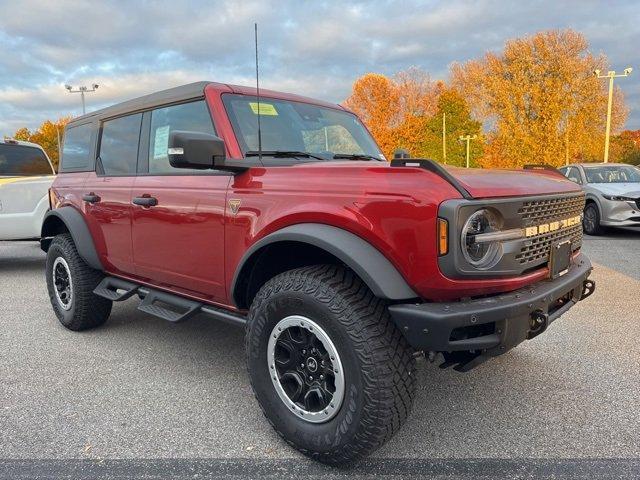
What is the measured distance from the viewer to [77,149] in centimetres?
481

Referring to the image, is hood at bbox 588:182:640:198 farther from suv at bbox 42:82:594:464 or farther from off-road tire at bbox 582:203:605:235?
suv at bbox 42:82:594:464

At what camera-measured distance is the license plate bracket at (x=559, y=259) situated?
2.59 metres

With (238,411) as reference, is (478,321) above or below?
above

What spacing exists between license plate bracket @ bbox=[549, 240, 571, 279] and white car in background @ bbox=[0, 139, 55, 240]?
7.28 metres

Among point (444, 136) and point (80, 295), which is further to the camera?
point (444, 136)

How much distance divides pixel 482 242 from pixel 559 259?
68 centimetres

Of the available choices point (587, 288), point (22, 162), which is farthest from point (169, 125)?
point (22, 162)

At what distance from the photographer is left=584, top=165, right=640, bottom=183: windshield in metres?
11.0

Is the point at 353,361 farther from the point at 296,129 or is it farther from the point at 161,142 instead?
the point at 161,142

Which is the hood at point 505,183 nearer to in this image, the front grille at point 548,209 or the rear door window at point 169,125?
the front grille at point 548,209

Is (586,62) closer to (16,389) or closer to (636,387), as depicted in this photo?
(636,387)

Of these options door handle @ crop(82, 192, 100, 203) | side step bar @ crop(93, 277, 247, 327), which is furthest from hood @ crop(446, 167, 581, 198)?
door handle @ crop(82, 192, 100, 203)

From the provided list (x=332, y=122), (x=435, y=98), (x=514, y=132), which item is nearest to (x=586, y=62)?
(x=514, y=132)

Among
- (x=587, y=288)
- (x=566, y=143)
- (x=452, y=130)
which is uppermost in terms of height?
(x=452, y=130)
